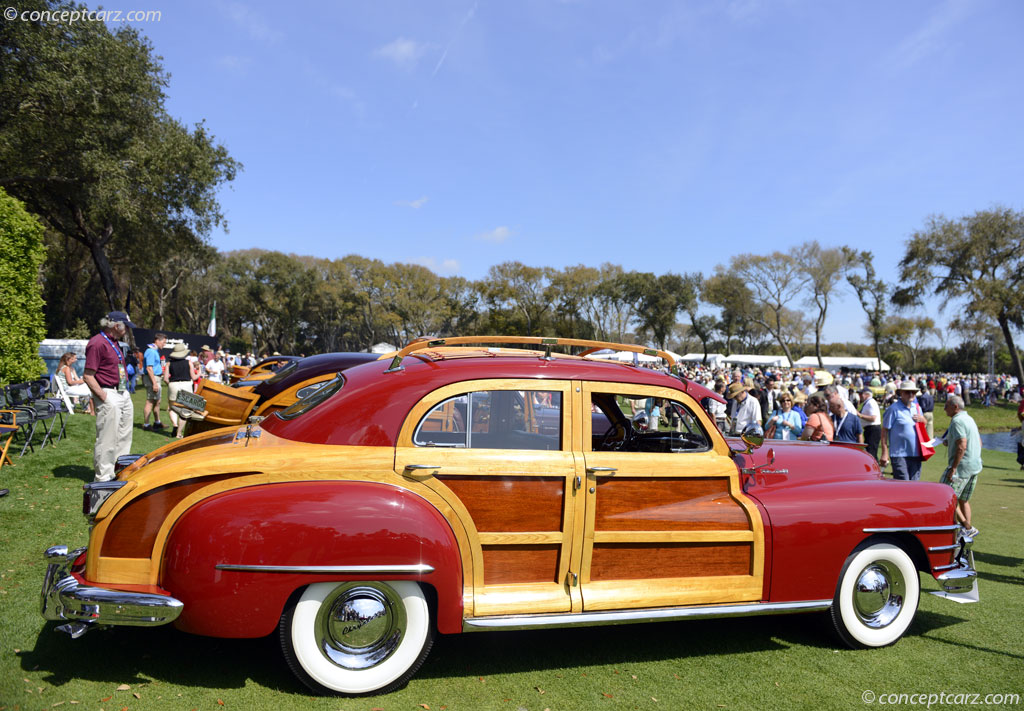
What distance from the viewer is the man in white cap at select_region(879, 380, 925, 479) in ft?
22.7

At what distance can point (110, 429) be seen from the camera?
6566 millimetres

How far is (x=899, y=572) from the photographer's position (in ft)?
13.8

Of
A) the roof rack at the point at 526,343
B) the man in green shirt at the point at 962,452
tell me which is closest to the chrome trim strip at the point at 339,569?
the roof rack at the point at 526,343

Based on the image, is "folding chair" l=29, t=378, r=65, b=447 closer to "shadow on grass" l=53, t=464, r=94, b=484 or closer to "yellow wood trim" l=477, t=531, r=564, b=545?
"shadow on grass" l=53, t=464, r=94, b=484

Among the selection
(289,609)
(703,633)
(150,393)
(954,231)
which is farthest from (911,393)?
(954,231)

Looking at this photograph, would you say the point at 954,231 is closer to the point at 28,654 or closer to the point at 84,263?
the point at 28,654

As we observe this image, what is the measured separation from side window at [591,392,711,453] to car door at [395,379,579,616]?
0.46m

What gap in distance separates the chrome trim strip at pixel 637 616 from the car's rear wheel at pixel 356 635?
0.31 meters

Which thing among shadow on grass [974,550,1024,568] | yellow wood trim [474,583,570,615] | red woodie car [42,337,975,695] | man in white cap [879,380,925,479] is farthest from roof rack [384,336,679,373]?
shadow on grass [974,550,1024,568]

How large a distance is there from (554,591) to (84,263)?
3944cm

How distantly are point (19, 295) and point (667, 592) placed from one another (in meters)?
10.6

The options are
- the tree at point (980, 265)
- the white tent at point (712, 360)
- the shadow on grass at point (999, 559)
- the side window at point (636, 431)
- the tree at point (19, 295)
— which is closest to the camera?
the side window at point (636, 431)

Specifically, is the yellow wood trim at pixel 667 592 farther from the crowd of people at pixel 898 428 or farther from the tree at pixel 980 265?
the tree at pixel 980 265

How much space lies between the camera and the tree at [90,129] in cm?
1695
